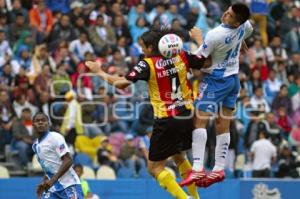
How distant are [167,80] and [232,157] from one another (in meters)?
8.49

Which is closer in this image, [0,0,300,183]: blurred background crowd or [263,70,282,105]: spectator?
[0,0,300,183]: blurred background crowd

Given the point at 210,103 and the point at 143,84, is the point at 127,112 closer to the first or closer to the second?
the point at 143,84

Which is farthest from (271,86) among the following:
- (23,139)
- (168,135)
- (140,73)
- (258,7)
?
(140,73)

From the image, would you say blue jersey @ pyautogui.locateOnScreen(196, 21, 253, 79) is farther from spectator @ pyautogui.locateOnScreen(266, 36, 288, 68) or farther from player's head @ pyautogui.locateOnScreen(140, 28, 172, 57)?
spectator @ pyautogui.locateOnScreen(266, 36, 288, 68)

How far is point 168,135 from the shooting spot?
1421 cm

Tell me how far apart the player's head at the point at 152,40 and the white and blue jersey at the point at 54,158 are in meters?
1.85

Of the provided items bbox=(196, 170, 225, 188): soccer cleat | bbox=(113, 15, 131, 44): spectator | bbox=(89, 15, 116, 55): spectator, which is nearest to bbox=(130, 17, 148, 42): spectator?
bbox=(113, 15, 131, 44): spectator

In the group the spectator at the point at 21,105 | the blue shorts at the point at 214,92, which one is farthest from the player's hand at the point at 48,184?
the spectator at the point at 21,105

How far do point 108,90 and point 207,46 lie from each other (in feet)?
29.3

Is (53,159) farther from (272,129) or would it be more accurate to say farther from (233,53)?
(272,129)

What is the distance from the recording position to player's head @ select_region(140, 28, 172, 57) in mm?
13913

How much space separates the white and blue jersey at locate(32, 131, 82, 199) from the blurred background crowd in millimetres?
6176

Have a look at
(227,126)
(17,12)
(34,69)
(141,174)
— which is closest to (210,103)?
(227,126)

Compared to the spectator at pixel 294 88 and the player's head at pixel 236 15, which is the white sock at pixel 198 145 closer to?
the player's head at pixel 236 15
